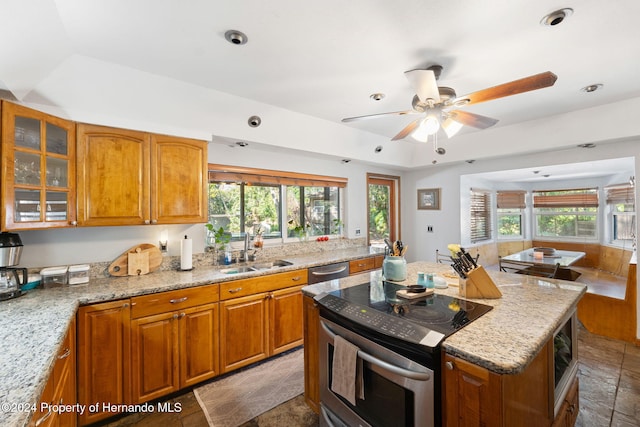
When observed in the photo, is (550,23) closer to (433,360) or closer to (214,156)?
(433,360)

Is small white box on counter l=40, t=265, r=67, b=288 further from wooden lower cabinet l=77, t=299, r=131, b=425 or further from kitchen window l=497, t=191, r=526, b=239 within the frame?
kitchen window l=497, t=191, r=526, b=239

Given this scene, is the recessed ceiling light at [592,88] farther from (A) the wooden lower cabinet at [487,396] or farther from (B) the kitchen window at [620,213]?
(A) the wooden lower cabinet at [487,396]

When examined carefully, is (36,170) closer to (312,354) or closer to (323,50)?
(323,50)

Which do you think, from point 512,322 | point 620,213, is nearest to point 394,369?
point 512,322

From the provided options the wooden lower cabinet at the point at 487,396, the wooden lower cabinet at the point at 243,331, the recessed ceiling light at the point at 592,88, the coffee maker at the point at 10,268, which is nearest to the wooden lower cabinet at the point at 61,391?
the coffee maker at the point at 10,268

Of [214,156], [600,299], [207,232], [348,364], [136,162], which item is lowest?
[600,299]

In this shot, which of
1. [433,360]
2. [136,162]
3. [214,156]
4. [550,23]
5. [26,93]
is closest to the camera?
[433,360]

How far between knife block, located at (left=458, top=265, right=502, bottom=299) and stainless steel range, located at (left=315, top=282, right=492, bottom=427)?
0.10 m

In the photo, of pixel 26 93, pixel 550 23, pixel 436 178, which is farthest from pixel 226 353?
pixel 436 178

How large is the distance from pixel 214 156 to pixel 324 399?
239cm

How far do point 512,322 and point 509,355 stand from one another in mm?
363

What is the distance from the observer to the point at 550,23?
1.57m

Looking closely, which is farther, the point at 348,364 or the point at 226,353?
the point at 226,353

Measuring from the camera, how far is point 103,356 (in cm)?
185
